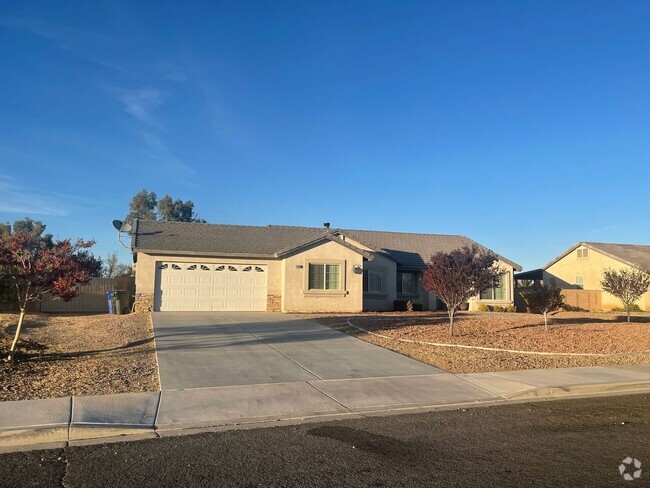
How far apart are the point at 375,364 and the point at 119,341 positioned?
22.0 ft

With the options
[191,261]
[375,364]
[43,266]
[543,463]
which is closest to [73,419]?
[43,266]

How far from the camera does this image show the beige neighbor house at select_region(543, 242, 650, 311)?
35844 millimetres

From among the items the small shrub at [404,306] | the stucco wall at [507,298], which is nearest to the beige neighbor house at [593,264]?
the stucco wall at [507,298]

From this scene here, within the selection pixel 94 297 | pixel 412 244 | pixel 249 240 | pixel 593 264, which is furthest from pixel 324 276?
pixel 593 264

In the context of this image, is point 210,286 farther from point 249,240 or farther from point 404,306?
point 404,306

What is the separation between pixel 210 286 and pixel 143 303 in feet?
9.60

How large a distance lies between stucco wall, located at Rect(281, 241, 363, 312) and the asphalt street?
16.4m

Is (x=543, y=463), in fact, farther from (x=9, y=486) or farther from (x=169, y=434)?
(x=9, y=486)

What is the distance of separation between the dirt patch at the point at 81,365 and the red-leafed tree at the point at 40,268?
29.4 inches

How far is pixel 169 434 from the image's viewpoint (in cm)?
661

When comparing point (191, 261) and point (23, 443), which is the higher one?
point (191, 261)

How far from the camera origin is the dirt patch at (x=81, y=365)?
851cm

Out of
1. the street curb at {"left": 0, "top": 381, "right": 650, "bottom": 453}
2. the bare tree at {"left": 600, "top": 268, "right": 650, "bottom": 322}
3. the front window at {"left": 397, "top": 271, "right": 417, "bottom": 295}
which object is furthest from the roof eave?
the street curb at {"left": 0, "top": 381, "right": 650, "bottom": 453}

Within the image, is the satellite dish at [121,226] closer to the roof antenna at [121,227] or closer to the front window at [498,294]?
the roof antenna at [121,227]
